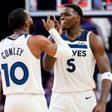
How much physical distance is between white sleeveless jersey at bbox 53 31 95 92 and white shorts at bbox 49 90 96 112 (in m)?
0.07

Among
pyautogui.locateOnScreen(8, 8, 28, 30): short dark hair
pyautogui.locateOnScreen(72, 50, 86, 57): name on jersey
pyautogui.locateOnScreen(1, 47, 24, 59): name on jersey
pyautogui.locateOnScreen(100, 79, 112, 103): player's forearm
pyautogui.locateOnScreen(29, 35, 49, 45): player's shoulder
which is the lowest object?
pyautogui.locateOnScreen(100, 79, 112, 103): player's forearm

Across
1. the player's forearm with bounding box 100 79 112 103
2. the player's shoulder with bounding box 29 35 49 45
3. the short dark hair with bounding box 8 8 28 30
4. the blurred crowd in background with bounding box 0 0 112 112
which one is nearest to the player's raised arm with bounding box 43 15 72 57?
the player's shoulder with bounding box 29 35 49 45

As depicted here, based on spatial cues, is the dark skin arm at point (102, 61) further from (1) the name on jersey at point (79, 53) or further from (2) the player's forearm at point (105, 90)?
(1) the name on jersey at point (79, 53)

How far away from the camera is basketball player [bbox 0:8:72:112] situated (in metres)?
7.26

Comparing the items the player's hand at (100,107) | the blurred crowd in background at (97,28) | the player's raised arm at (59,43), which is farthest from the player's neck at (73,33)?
the blurred crowd in background at (97,28)

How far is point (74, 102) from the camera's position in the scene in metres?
8.09

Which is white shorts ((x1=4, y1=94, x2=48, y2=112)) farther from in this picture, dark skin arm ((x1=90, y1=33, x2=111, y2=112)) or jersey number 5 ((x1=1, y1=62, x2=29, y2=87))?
dark skin arm ((x1=90, y1=33, x2=111, y2=112))

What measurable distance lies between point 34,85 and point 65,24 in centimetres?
119

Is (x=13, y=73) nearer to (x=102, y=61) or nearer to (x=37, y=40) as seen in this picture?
(x=37, y=40)

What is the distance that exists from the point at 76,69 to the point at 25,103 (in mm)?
1020

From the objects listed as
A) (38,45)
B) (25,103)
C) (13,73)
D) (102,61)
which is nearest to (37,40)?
(38,45)

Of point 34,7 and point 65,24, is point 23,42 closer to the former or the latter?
point 65,24

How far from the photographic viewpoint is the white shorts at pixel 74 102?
26.5 ft

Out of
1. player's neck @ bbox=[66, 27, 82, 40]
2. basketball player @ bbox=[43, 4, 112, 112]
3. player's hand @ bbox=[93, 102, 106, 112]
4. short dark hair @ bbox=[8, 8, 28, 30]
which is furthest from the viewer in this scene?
player's neck @ bbox=[66, 27, 82, 40]
